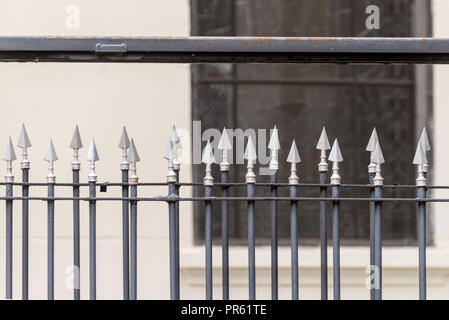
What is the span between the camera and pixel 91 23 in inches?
170

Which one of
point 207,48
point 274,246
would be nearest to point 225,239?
point 274,246

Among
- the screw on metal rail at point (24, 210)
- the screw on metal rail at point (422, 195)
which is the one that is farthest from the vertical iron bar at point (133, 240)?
the screw on metal rail at point (422, 195)

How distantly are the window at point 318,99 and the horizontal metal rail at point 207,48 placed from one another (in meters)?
1.61

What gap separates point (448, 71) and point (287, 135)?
88 cm

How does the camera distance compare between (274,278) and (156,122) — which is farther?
(156,122)

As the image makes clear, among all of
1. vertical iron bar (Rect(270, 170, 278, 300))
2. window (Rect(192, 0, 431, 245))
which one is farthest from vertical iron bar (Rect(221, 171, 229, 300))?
window (Rect(192, 0, 431, 245))

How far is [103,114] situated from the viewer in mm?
4320

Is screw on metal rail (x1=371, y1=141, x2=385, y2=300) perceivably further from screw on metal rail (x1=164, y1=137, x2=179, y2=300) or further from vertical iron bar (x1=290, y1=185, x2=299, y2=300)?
screw on metal rail (x1=164, y1=137, x2=179, y2=300)

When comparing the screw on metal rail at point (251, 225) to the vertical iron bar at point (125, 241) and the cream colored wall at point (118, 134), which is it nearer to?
the vertical iron bar at point (125, 241)

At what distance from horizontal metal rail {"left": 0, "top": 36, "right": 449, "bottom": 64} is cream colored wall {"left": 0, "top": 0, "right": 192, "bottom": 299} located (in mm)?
1519

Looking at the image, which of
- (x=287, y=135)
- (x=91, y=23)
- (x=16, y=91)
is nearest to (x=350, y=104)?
(x=287, y=135)

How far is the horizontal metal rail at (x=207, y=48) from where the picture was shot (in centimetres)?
276

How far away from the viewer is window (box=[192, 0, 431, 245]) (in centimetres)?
441
